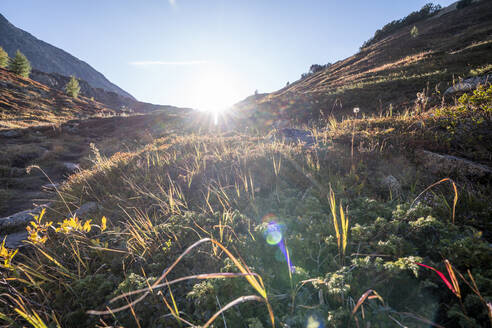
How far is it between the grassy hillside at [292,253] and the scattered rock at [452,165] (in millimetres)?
63

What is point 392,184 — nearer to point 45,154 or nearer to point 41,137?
point 45,154

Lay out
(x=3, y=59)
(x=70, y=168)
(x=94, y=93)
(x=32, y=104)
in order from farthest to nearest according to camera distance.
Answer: (x=94, y=93) → (x=3, y=59) → (x=32, y=104) → (x=70, y=168)

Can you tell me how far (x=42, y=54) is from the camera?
439 feet

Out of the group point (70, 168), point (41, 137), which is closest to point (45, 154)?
point (70, 168)

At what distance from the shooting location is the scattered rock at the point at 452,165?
3.08 metres

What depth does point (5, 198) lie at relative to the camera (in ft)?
19.7

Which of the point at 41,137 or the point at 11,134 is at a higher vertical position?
the point at 11,134

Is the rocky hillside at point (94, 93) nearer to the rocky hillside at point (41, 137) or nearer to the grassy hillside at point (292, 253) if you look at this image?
the rocky hillside at point (41, 137)

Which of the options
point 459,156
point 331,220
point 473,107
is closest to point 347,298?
point 331,220

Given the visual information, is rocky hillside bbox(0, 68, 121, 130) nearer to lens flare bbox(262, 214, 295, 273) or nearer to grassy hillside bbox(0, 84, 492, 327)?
grassy hillside bbox(0, 84, 492, 327)

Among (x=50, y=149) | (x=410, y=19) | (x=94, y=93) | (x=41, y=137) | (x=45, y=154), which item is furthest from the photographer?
(x=94, y=93)

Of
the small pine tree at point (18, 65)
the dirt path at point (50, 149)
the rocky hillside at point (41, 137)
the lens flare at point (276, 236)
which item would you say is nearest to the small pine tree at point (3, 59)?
the small pine tree at point (18, 65)

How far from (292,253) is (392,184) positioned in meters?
2.27

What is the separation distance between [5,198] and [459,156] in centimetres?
1178
